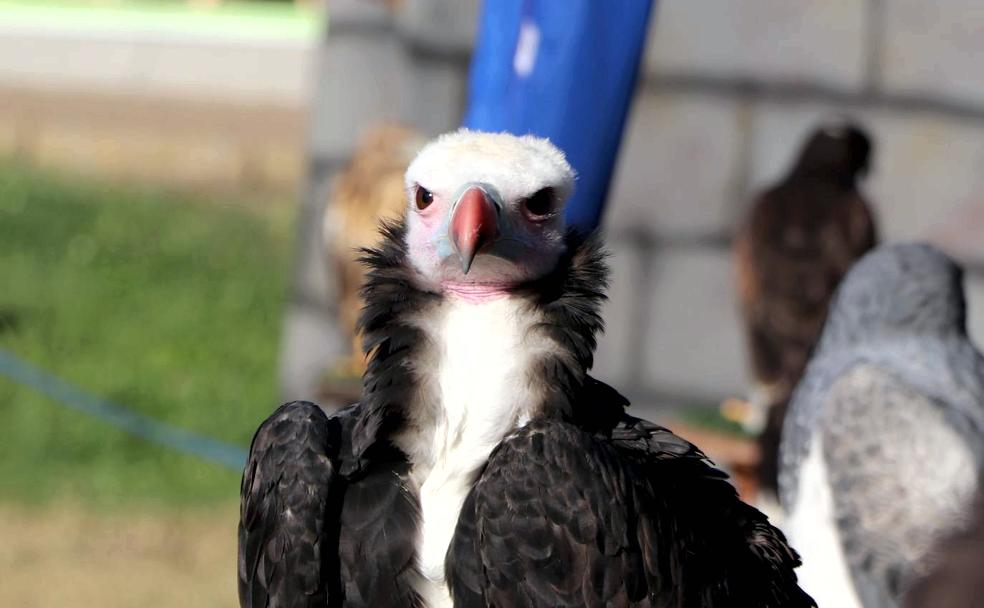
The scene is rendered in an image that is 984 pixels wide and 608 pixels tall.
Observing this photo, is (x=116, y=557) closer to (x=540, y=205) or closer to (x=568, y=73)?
(x=568, y=73)

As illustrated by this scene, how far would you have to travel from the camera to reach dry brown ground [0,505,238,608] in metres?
5.59

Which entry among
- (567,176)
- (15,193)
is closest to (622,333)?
(567,176)

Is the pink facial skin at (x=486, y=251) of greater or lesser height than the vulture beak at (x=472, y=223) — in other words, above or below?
below

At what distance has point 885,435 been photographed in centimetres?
377

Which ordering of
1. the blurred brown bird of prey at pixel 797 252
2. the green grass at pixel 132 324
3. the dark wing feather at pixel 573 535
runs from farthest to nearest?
the green grass at pixel 132 324 < the blurred brown bird of prey at pixel 797 252 < the dark wing feather at pixel 573 535

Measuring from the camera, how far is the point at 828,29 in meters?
5.12

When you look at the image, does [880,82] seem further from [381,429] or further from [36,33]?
[36,33]

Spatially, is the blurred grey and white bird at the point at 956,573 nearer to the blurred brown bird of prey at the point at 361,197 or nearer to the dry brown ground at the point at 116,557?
the blurred brown bird of prey at the point at 361,197

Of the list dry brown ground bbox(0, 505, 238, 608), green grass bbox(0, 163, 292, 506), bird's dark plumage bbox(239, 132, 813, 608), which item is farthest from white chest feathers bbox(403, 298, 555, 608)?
green grass bbox(0, 163, 292, 506)

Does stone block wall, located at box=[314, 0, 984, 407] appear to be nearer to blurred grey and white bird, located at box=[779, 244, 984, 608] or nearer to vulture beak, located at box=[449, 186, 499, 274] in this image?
blurred grey and white bird, located at box=[779, 244, 984, 608]

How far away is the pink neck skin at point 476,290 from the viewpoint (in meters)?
2.25

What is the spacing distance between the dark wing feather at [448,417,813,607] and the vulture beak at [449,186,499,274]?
0.81 ft

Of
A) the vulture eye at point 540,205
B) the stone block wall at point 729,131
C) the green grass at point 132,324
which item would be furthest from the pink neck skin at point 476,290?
the green grass at point 132,324

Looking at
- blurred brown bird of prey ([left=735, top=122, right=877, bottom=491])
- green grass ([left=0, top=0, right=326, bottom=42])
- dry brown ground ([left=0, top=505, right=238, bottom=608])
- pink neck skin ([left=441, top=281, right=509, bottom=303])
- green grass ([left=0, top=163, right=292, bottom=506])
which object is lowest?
green grass ([left=0, top=163, right=292, bottom=506])
